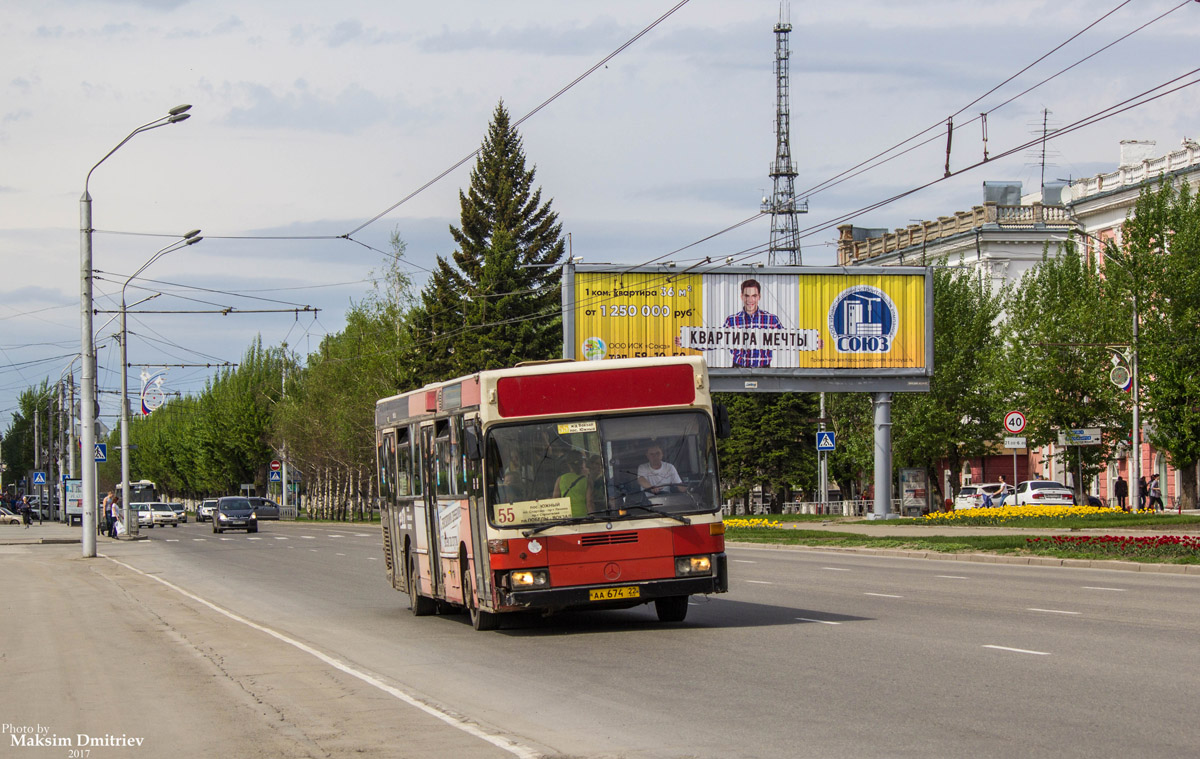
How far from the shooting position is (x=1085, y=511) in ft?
141

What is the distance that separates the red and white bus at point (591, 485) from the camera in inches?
566

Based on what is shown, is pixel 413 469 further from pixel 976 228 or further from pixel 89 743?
pixel 976 228

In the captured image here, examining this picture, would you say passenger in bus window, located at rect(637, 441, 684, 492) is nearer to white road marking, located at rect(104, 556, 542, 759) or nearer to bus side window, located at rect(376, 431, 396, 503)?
white road marking, located at rect(104, 556, 542, 759)

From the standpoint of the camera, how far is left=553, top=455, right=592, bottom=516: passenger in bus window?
14.5 metres

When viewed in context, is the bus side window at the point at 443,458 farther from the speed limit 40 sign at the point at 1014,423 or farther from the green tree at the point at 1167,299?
the green tree at the point at 1167,299

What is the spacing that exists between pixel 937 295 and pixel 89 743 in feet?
185

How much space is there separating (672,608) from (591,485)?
82.8 inches

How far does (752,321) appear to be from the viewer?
48.1m

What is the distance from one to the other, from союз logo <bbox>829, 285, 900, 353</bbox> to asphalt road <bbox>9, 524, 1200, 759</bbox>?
2607 centimetres

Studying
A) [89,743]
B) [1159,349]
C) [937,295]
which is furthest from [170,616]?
[937,295]

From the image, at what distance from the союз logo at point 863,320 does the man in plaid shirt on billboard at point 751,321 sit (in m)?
2.02

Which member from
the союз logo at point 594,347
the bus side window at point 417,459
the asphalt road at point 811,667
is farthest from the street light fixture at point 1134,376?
the bus side window at point 417,459

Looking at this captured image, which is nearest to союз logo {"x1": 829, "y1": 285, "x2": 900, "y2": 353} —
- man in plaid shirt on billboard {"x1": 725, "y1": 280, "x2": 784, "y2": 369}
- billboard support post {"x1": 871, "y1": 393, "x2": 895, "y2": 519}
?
man in plaid shirt on billboard {"x1": 725, "y1": 280, "x2": 784, "y2": 369}

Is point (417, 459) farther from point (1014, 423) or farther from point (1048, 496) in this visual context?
point (1048, 496)
